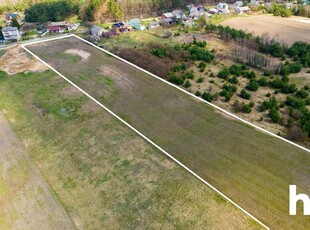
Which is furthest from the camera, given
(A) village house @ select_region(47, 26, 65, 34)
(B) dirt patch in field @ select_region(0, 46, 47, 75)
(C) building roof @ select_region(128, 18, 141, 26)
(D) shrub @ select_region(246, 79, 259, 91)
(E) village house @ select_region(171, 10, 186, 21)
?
(E) village house @ select_region(171, 10, 186, 21)

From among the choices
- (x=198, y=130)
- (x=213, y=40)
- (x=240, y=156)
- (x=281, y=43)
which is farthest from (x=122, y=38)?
(x=240, y=156)

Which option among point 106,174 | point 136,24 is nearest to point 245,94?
point 106,174

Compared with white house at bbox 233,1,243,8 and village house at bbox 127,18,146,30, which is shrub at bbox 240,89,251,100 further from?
white house at bbox 233,1,243,8

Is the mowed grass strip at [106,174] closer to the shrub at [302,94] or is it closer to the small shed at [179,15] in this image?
the shrub at [302,94]

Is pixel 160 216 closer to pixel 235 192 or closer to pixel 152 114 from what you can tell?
pixel 235 192

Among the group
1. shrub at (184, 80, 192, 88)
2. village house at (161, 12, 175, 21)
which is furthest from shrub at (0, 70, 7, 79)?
village house at (161, 12, 175, 21)

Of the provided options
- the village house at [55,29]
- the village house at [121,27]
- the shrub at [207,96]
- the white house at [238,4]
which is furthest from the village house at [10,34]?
the white house at [238,4]
